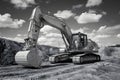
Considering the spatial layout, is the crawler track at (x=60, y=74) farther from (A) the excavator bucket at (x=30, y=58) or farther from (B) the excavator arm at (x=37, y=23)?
(B) the excavator arm at (x=37, y=23)

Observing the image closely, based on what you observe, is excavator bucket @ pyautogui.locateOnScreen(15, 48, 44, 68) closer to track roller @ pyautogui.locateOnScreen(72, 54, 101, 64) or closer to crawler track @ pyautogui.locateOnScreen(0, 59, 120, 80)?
crawler track @ pyautogui.locateOnScreen(0, 59, 120, 80)

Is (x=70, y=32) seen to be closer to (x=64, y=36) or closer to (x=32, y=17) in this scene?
(x=64, y=36)

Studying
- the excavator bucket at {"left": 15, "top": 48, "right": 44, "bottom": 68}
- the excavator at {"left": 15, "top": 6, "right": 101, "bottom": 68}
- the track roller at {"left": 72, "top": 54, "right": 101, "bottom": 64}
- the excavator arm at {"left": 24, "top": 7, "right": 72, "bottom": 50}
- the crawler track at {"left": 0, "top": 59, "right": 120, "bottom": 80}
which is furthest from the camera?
the track roller at {"left": 72, "top": 54, "right": 101, "bottom": 64}

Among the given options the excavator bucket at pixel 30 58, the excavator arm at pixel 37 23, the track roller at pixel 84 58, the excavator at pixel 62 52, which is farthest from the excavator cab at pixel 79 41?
the excavator bucket at pixel 30 58

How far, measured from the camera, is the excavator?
8859 mm

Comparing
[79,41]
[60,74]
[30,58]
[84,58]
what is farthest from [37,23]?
[84,58]

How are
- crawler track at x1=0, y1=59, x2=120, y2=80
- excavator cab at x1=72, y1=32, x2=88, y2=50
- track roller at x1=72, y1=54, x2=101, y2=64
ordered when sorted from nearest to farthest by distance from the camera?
1. crawler track at x1=0, y1=59, x2=120, y2=80
2. track roller at x1=72, y1=54, x2=101, y2=64
3. excavator cab at x1=72, y1=32, x2=88, y2=50

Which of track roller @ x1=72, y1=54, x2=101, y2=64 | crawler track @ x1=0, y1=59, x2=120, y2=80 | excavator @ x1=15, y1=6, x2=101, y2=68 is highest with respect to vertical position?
excavator @ x1=15, y1=6, x2=101, y2=68

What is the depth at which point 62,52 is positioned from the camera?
47.1 ft

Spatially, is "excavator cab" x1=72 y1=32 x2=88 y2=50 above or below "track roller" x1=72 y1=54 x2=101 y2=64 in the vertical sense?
above

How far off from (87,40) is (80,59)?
3.18 m

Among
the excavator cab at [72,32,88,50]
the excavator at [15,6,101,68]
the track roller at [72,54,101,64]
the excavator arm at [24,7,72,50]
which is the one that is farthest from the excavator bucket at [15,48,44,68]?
the excavator cab at [72,32,88,50]

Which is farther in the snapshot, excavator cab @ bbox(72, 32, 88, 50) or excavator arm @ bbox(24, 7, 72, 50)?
excavator cab @ bbox(72, 32, 88, 50)

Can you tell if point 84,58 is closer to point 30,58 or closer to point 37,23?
point 37,23
